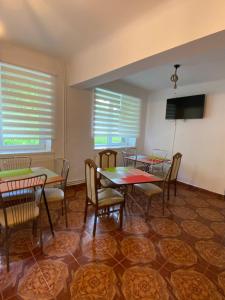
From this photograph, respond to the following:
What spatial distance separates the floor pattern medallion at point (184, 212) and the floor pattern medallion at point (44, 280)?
1.93 meters

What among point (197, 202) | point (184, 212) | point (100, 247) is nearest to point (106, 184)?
point (100, 247)

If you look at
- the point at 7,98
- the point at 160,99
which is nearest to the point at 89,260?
the point at 7,98

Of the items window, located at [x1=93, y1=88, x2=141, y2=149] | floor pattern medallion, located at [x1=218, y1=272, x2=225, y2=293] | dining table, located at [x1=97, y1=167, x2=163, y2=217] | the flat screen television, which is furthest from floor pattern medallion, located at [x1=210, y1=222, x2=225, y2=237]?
window, located at [x1=93, y1=88, x2=141, y2=149]

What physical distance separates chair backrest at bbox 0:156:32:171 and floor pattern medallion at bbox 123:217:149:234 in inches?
79.7

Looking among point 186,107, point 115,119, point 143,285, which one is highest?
point 186,107

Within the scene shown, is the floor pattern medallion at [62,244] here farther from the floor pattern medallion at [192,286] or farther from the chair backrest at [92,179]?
the floor pattern medallion at [192,286]

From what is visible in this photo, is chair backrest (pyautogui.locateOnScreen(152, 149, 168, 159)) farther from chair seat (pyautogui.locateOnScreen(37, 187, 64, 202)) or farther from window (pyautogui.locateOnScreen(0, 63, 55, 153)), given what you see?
chair seat (pyautogui.locateOnScreen(37, 187, 64, 202))

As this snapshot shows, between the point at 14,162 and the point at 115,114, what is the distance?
2555 mm

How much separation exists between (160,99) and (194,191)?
261cm

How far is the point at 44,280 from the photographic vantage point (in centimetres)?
152

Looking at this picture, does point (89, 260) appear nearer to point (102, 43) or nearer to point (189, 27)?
point (189, 27)

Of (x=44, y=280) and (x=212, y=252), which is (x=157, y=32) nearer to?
(x=212, y=252)

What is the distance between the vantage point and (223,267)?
5.75 ft

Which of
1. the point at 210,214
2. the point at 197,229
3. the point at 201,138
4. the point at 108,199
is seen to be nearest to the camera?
the point at 108,199
